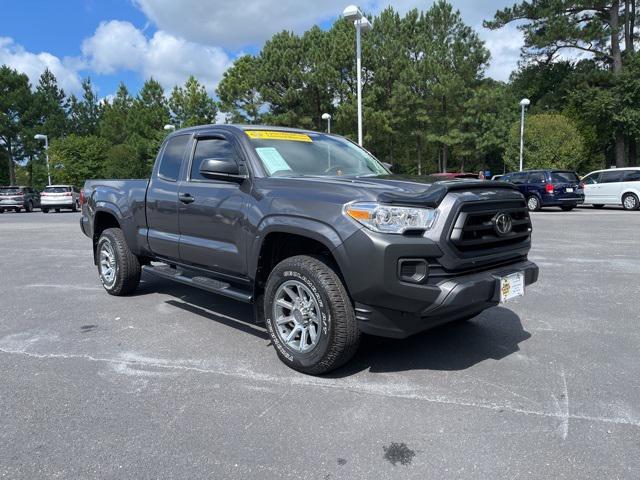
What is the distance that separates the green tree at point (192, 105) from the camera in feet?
161

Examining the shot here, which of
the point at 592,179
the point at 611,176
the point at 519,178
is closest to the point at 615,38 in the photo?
the point at 592,179

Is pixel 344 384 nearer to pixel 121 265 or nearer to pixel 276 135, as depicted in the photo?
pixel 276 135

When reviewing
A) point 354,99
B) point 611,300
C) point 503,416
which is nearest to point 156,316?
point 503,416

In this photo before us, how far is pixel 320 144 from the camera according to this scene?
5.01 m

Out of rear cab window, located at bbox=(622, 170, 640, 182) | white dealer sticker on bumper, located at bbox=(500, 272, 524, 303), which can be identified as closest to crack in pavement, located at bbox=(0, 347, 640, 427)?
white dealer sticker on bumper, located at bbox=(500, 272, 524, 303)

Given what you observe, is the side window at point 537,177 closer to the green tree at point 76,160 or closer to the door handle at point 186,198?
the door handle at point 186,198

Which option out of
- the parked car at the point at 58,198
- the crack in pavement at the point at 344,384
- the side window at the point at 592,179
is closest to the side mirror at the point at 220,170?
the crack in pavement at the point at 344,384

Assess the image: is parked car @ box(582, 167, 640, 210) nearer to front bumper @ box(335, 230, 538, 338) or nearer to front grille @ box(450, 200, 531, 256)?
front grille @ box(450, 200, 531, 256)

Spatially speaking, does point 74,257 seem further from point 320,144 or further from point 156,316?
point 320,144

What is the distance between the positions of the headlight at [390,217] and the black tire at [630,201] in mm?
19971

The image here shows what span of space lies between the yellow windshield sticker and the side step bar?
1.37 metres

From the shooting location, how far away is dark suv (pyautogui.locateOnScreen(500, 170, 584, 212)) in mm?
19766

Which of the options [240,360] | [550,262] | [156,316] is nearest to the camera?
[240,360]

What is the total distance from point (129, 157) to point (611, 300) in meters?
42.3
